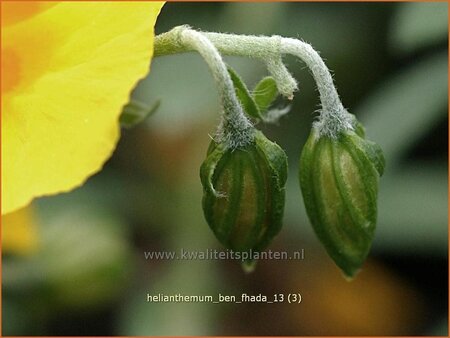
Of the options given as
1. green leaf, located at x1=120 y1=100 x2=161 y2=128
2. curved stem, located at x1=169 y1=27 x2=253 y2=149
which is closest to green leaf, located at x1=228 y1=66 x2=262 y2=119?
curved stem, located at x1=169 y1=27 x2=253 y2=149

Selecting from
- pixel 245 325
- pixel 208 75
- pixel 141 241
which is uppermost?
pixel 208 75

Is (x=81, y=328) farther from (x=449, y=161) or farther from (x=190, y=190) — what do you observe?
(x=449, y=161)

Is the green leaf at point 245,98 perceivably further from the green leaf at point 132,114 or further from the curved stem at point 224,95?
the green leaf at point 132,114

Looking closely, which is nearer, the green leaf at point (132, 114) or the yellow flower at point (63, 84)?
the yellow flower at point (63, 84)

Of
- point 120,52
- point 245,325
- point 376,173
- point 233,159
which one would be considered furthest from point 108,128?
point 245,325

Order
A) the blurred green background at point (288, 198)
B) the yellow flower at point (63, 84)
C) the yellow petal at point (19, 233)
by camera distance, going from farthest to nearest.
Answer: the blurred green background at point (288, 198) → the yellow petal at point (19, 233) → the yellow flower at point (63, 84)

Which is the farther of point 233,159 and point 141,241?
point 141,241

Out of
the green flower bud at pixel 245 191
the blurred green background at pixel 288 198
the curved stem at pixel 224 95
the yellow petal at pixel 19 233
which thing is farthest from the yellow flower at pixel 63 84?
the blurred green background at pixel 288 198

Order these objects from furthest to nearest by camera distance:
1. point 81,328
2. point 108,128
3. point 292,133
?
1. point 292,133
2. point 81,328
3. point 108,128

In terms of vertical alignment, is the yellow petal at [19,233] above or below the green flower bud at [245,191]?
below
